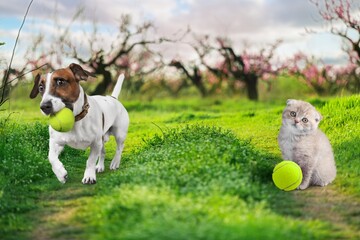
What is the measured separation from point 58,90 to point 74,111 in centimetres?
33

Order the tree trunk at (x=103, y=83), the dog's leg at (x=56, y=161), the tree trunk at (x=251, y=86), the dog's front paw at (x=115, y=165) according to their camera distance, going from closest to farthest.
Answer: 1. the dog's leg at (x=56, y=161)
2. the dog's front paw at (x=115, y=165)
3. the tree trunk at (x=103, y=83)
4. the tree trunk at (x=251, y=86)

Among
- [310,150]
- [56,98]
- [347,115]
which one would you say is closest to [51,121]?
[56,98]

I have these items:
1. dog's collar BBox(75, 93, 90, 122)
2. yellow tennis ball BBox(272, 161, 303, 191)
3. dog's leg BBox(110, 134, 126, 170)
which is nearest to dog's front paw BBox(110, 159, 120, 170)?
dog's leg BBox(110, 134, 126, 170)

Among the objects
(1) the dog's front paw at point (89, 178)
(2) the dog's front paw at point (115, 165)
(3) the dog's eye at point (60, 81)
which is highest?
(3) the dog's eye at point (60, 81)

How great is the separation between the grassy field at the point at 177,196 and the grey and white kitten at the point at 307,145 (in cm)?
18

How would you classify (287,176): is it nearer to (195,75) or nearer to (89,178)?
(89,178)

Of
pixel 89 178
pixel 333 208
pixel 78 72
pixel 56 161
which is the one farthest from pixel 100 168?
pixel 333 208

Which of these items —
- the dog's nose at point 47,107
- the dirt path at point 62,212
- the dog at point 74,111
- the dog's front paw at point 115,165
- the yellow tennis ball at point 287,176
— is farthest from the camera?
the dog's front paw at point 115,165

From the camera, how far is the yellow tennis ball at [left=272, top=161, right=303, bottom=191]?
20.5ft

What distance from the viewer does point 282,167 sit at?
634 centimetres

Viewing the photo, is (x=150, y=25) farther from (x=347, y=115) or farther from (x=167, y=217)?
(x=167, y=217)

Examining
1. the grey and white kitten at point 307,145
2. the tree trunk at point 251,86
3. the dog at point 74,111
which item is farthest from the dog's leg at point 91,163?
the tree trunk at point 251,86

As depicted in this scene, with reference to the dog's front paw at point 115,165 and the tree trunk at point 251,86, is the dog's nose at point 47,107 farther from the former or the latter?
the tree trunk at point 251,86

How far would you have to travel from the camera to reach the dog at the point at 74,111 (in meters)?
6.11
